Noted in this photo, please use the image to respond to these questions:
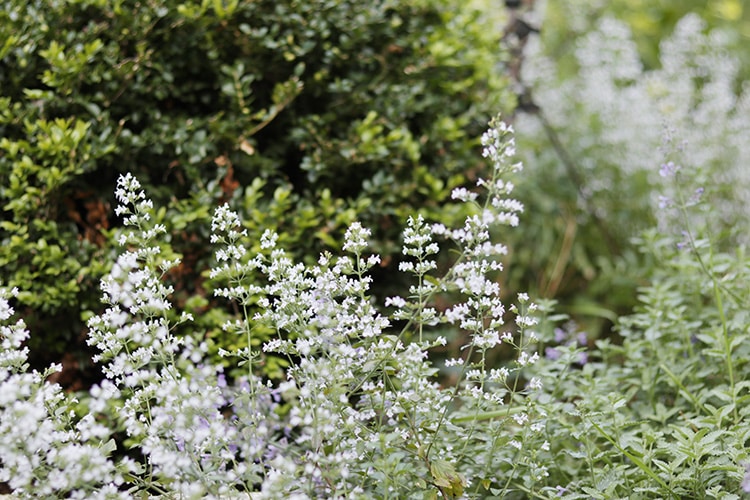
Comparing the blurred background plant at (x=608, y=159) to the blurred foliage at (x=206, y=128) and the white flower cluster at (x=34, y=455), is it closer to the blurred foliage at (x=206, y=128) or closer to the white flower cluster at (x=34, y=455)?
the blurred foliage at (x=206, y=128)

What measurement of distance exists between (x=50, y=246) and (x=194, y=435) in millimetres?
1447

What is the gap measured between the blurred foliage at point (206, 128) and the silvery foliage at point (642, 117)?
72.8 inches

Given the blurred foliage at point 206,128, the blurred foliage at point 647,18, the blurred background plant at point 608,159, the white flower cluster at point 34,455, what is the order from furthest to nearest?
the blurred foliage at point 647,18
the blurred background plant at point 608,159
the blurred foliage at point 206,128
the white flower cluster at point 34,455

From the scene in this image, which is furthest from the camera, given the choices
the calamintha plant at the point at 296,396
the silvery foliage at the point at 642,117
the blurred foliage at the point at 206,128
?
the silvery foliage at the point at 642,117

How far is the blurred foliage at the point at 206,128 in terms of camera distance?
286cm

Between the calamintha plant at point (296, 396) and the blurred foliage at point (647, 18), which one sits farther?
the blurred foliage at point (647, 18)

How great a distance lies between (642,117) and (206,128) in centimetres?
328

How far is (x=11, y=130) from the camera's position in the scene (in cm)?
303

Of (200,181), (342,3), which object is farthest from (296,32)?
(200,181)

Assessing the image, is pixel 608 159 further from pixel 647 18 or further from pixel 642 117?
pixel 647 18

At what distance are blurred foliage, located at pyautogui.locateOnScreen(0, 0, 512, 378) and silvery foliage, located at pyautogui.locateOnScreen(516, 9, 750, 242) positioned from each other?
72.8 inches

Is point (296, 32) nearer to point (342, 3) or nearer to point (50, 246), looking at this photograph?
point (342, 3)

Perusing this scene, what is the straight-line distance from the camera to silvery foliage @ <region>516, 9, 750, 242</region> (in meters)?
4.98

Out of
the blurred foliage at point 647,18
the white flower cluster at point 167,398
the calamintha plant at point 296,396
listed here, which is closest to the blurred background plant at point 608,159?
the blurred foliage at point 647,18
